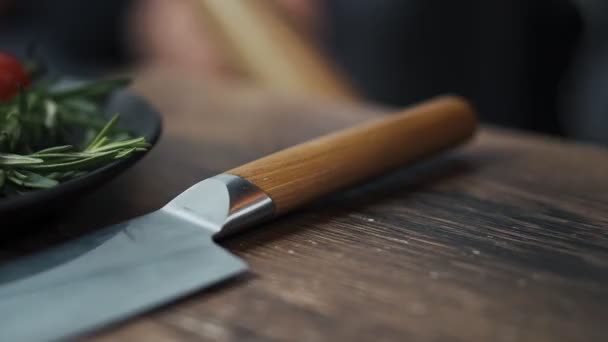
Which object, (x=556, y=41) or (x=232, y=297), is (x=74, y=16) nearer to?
(x=556, y=41)

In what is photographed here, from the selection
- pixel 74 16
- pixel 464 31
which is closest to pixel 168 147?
pixel 464 31

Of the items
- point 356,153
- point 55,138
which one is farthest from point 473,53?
point 55,138

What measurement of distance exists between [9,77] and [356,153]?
0.38 metres

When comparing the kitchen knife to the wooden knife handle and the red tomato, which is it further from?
the red tomato

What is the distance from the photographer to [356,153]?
0.75 m

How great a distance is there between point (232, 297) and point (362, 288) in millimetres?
97

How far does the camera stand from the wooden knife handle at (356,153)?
2.21 feet

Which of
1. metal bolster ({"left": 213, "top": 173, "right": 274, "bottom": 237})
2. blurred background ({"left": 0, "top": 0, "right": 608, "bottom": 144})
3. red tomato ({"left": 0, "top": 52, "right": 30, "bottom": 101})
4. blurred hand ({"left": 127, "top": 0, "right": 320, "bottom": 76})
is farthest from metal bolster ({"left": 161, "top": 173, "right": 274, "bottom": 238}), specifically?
blurred hand ({"left": 127, "top": 0, "right": 320, "bottom": 76})

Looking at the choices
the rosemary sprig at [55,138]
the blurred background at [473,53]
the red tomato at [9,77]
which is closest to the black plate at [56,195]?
the rosemary sprig at [55,138]

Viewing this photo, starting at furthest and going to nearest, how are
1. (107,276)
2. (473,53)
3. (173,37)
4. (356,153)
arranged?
(173,37), (473,53), (356,153), (107,276)

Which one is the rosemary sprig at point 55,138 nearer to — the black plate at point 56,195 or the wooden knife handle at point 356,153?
the black plate at point 56,195

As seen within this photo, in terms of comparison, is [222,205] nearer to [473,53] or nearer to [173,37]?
[473,53]

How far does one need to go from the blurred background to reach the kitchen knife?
90 cm

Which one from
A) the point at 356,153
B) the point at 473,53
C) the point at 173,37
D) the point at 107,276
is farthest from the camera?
the point at 173,37
